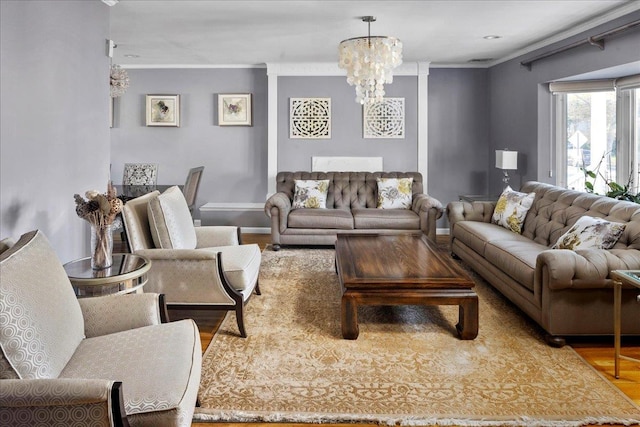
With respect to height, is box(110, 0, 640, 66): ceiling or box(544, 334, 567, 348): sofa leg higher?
box(110, 0, 640, 66): ceiling

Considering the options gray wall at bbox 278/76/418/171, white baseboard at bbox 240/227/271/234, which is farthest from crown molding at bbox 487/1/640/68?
white baseboard at bbox 240/227/271/234

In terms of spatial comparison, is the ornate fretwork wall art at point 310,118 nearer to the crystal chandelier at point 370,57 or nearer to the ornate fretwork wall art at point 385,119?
the ornate fretwork wall art at point 385,119

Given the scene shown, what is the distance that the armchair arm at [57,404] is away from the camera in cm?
143

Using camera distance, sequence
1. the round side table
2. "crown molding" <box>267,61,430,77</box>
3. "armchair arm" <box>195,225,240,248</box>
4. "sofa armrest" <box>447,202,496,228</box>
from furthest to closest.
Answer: "crown molding" <box>267,61,430,77</box> → "sofa armrest" <box>447,202,496,228</box> → "armchair arm" <box>195,225,240,248</box> → the round side table

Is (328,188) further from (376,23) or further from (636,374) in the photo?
(636,374)

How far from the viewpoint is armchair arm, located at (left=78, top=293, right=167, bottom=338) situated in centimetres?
221

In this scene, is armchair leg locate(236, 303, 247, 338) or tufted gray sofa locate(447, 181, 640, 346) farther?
armchair leg locate(236, 303, 247, 338)

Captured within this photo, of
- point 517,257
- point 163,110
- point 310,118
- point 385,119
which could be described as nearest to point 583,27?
point 517,257

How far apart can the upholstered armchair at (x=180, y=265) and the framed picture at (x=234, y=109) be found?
389cm

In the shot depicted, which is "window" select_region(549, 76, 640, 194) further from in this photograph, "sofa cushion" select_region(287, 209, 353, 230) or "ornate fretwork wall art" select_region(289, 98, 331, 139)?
A: "ornate fretwork wall art" select_region(289, 98, 331, 139)

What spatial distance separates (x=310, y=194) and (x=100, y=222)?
12.4 feet

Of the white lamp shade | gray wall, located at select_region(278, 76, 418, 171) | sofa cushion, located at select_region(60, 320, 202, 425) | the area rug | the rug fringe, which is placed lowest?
the rug fringe

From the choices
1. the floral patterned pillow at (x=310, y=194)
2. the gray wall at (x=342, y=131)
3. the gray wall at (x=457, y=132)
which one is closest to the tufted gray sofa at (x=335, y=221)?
the floral patterned pillow at (x=310, y=194)

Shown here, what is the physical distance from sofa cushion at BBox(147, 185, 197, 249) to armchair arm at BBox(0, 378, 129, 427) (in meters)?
2.04
